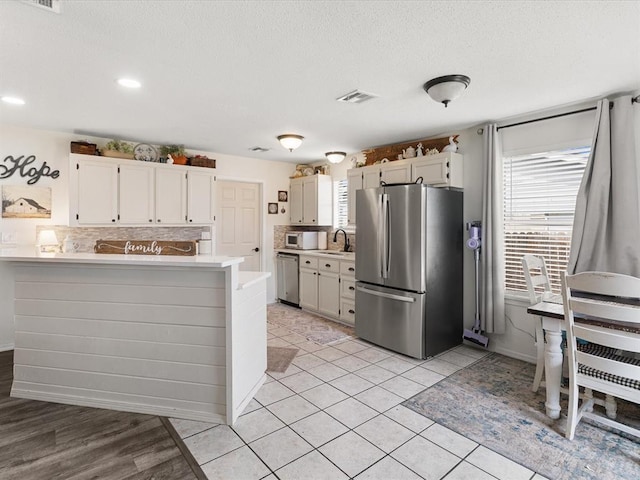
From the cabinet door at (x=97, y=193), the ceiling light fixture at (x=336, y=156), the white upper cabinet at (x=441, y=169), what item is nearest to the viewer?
the white upper cabinet at (x=441, y=169)

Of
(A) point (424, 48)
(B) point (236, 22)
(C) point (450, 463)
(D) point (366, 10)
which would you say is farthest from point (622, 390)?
(B) point (236, 22)

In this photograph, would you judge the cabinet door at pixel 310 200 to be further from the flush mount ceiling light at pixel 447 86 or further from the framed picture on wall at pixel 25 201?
the framed picture on wall at pixel 25 201

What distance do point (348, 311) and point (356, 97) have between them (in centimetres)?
274

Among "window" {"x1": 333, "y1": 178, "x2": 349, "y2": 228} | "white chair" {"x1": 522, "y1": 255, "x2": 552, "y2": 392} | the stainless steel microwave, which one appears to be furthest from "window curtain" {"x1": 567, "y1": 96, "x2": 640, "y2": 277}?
the stainless steel microwave

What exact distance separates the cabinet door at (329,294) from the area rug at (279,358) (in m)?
1.17

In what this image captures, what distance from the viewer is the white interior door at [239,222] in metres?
5.36

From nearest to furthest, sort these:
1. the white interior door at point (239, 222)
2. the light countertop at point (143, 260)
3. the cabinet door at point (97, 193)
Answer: the light countertop at point (143, 260) < the cabinet door at point (97, 193) < the white interior door at point (239, 222)

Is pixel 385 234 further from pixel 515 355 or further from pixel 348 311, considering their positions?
pixel 515 355

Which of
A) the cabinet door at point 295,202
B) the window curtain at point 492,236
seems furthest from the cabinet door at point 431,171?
the cabinet door at point 295,202

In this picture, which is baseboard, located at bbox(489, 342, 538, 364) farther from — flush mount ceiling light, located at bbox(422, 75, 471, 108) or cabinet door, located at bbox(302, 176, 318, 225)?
cabinet door, located at bbox(302, 176, 318, 225)

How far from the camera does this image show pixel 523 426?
2.35m

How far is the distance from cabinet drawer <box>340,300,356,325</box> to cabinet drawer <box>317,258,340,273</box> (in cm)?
46

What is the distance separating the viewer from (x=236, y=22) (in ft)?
6.09

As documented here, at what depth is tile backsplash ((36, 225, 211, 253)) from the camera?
402cm
